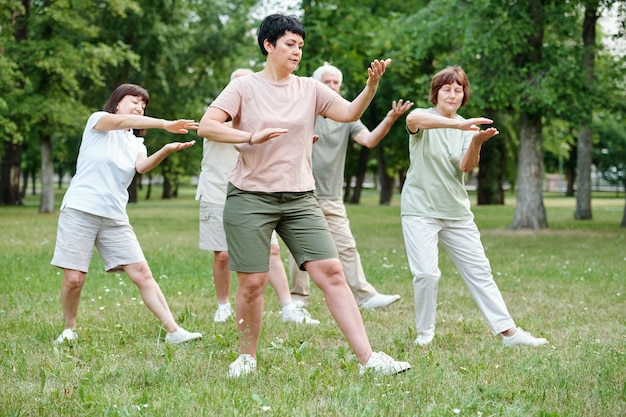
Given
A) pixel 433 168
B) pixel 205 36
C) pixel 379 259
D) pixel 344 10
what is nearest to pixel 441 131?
pixel 433 168

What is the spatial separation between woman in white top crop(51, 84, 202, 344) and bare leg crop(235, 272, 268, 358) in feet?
3.37

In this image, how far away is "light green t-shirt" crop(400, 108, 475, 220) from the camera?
6.13m

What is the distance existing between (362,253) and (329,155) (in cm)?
631

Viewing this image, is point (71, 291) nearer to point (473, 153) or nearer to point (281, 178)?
point (281, 178)

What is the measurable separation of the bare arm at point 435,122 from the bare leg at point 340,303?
1.24m

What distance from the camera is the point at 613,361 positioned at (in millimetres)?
5246

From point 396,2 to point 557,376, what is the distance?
79.8 ft

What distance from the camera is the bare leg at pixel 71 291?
236 inches

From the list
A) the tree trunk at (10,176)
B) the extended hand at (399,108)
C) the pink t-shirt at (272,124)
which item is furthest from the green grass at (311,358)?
the tree trunk at (10,176)

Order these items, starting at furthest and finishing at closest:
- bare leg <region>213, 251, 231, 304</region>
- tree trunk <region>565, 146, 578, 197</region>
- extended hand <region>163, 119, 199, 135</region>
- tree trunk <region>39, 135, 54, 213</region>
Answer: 1. tree trunk <region>565, 146, 578, 197</region>
2. tree trunk <region>39, 135, 54, 213</region>
3. bare leg <region>213, 251, 231, 304</region>
4. extended hand <region>163, 119, 199, 135</region>

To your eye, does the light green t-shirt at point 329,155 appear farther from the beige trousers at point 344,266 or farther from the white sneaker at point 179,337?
the white sneaker at point 179,337

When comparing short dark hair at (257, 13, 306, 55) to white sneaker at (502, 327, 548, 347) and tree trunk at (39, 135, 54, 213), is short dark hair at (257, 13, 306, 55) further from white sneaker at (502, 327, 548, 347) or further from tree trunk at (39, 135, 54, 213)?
tree trunk at (39, 135, 54, 213)

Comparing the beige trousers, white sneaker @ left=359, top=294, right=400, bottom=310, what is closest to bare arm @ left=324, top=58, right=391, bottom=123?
the beige trousers

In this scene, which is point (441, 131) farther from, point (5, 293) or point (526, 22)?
point (526, 22)
